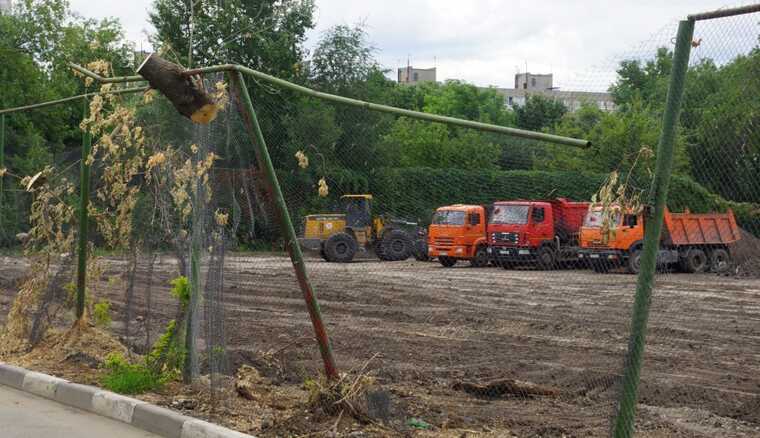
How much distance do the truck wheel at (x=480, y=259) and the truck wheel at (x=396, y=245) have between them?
4971 mm

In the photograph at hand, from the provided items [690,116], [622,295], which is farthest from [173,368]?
[690,116]

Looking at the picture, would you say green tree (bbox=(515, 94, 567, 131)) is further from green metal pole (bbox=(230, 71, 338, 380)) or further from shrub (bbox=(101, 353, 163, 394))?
shrub (bbox=(101, 353, 163, 394))

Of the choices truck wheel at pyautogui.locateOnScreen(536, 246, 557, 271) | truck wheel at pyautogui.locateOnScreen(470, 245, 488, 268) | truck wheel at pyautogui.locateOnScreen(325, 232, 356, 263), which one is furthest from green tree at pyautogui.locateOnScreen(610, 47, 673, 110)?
truck wheel at pyautogui.locateOnScreen(470, 245, 488, 268)

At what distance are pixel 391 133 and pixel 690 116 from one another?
277cm

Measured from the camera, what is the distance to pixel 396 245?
12.0 m

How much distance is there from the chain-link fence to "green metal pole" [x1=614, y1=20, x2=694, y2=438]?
0.05 ft

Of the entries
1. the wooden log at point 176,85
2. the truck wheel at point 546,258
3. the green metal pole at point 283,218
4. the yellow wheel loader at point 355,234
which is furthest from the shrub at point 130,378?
the truck wheel at point 546,258

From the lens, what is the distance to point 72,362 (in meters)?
10.6

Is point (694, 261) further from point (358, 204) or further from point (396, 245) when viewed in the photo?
point (358, 204)

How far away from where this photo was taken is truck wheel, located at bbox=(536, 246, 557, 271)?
32.7 feet

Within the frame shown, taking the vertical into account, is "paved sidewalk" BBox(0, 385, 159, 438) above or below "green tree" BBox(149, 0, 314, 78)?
below

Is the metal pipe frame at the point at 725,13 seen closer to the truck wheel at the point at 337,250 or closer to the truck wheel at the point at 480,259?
the truck wheel at the point at 337,250

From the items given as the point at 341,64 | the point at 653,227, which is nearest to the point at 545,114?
the point at 341,64

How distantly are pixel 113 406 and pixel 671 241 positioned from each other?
232 inches
